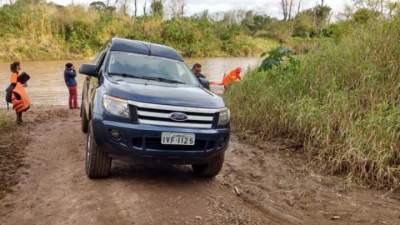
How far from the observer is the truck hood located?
483 cm

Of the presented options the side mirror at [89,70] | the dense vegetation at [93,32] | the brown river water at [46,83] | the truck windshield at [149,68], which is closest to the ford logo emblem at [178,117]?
the truck windshield at [149,68]

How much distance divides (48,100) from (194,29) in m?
28.5

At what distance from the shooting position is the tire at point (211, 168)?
542 centimetres

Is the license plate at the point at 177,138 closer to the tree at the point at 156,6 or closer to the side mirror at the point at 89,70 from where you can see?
the side mirror at the point at 89,70

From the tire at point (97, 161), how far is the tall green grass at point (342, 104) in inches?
120

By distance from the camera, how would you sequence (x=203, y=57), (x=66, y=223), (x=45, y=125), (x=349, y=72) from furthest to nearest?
1. (x=203, y=57)
2. (x=45, y=125)
3. (x=349, y=72)
4. (x=66, y=223)

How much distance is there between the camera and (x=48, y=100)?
48.9 feet

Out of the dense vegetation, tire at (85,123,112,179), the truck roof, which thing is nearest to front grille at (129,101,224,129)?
tire at (85,123,112,179)

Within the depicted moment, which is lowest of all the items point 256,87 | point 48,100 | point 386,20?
point 48,100

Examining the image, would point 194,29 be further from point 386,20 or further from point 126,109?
point 126,109

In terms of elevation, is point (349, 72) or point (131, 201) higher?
point (349, 72)

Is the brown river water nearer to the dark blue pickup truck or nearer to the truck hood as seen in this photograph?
the truck hood

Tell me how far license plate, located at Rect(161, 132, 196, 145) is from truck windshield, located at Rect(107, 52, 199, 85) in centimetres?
127

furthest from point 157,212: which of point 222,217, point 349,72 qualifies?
point 349,72
